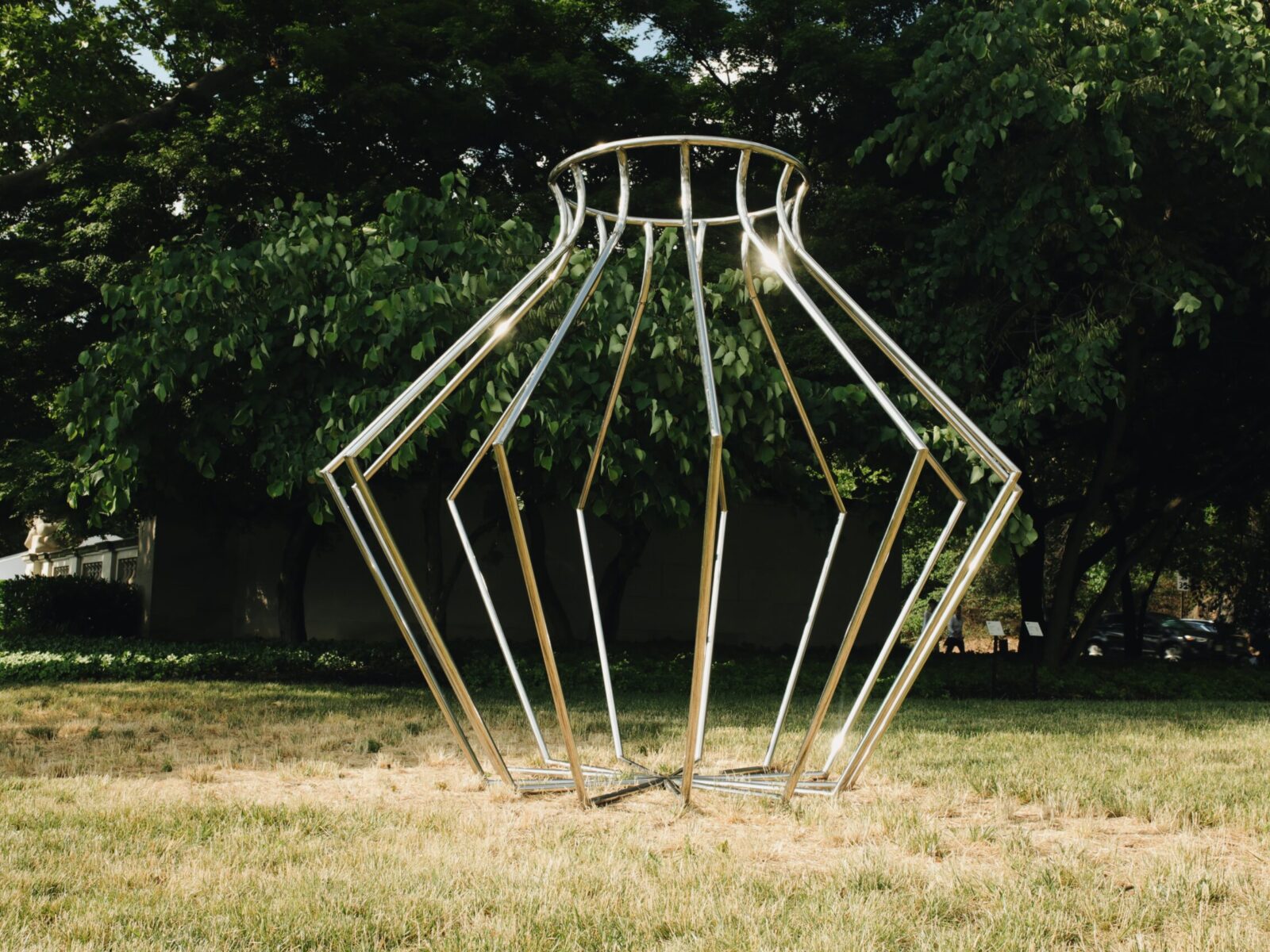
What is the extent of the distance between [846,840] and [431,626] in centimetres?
164

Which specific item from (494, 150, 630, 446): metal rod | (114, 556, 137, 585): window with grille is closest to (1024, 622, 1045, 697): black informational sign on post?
(494, 150, 630, 446): metal rod

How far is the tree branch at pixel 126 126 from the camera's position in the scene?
1250 centimetres

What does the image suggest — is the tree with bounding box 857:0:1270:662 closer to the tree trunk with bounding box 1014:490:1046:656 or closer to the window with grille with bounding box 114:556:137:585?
the tree trunk with bounding box 1014:490:1046:656

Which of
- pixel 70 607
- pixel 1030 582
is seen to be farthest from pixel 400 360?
pixel 1030 582

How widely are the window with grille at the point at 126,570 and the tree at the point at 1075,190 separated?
13417 mm

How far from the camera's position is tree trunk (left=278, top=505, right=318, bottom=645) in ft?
42.1

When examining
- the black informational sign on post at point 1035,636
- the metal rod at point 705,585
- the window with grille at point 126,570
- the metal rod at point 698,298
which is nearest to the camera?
the metal rod at point 705,585

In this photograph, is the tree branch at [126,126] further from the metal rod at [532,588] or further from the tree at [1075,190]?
the metal rod at [532,588]

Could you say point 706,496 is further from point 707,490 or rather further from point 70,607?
point 70,607

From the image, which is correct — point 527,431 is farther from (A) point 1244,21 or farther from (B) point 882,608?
(B) point 882,608

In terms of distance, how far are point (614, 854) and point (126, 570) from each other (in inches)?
683

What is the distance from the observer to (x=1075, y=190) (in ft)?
30.5

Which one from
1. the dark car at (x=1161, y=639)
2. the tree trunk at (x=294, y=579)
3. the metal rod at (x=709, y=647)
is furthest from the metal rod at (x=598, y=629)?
the dark car at (x=1161, y=639)

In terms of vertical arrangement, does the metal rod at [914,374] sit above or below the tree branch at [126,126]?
below
